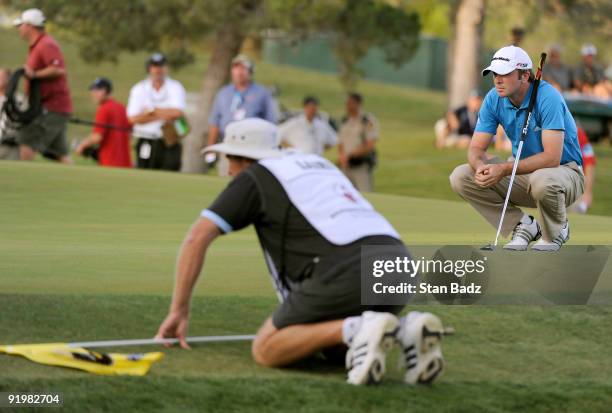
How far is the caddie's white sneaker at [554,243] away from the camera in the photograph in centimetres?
970

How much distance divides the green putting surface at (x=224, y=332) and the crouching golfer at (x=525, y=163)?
70 cm

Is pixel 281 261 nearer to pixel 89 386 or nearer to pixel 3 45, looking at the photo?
pixel 89 386

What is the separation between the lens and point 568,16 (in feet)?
109

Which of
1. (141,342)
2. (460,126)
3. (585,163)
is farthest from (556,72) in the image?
(141,342)

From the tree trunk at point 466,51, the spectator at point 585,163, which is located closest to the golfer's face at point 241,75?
the spectator at point 585,163

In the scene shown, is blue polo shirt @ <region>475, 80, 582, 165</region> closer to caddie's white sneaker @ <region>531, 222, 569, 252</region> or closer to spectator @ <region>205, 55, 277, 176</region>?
caddie's white sneaker @ <region>531, 222, 569, 252</region>

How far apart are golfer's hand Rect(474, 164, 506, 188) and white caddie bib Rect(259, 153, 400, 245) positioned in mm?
2989

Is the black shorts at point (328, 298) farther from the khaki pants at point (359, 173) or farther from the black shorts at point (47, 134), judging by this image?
the khaki pants at point (359, 173)

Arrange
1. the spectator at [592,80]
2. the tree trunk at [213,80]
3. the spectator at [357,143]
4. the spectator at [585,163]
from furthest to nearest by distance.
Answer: the spectator at [592,80], the tree trunk at [213,80], the spectator at [357,143], the spectator at [585,163]

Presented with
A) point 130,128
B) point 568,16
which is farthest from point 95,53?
point 568,16

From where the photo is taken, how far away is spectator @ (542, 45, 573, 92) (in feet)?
86.4

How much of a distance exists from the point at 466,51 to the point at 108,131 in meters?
15.6

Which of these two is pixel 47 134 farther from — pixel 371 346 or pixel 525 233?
pixel 371 346

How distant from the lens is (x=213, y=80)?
98.7 feet
